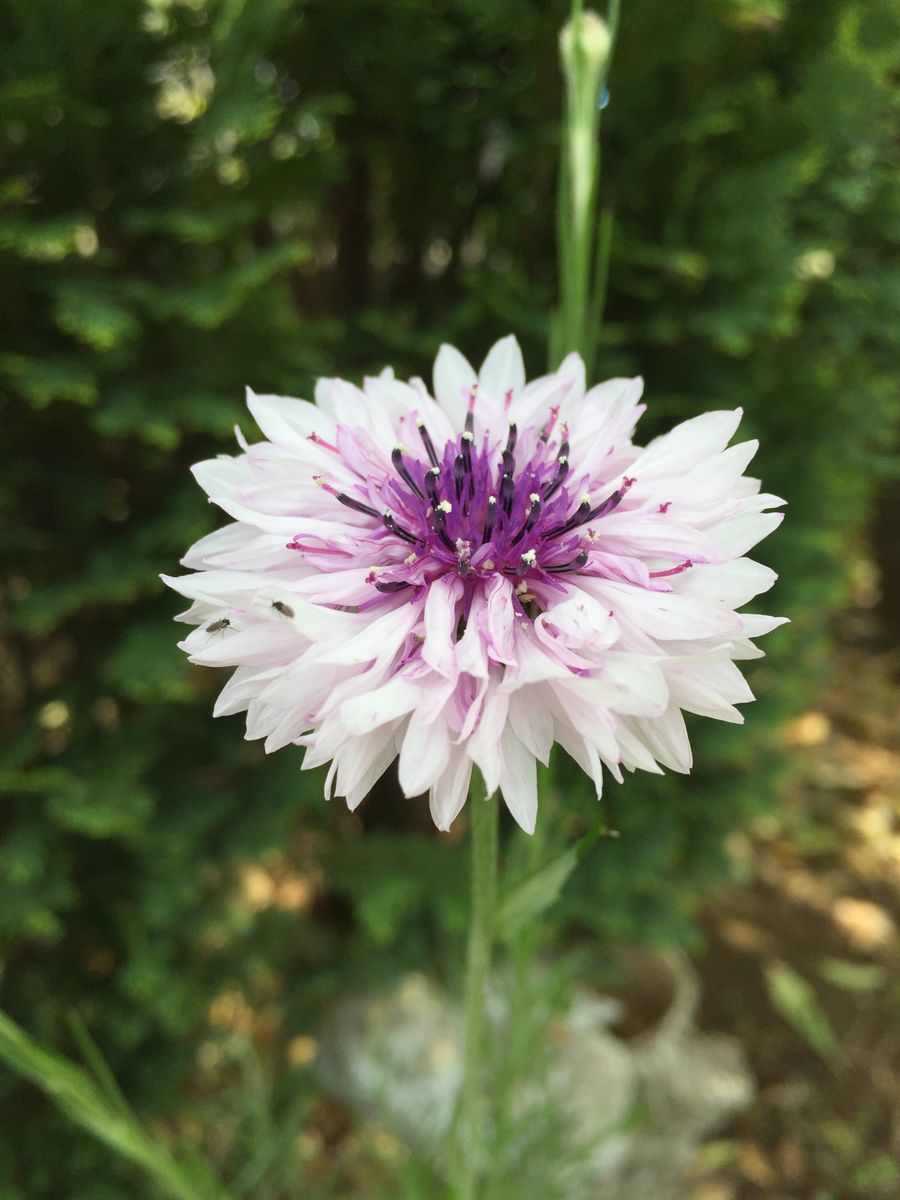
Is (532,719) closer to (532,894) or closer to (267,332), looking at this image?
(532,894)

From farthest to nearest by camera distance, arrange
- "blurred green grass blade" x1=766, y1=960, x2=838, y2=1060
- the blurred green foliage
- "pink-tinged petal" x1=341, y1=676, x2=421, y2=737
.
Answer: "blurred green grass blade" x1=766, y1=960, x2=838, y2=1060
the blurred green foliage
"pink-tinged petal" x1=341, y1=676, x2=421, y2=737

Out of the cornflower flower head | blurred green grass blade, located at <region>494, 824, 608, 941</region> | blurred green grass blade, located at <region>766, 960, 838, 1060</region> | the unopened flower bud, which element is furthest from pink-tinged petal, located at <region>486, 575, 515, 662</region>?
blurred green grass blade, located at <region>766, 960, 838, 1060</region>

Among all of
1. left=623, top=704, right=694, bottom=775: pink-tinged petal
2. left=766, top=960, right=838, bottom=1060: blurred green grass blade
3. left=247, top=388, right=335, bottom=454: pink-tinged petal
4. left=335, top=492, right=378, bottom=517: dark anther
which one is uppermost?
left=247, top=388, right=335, bottom=454: pink-tinged petal

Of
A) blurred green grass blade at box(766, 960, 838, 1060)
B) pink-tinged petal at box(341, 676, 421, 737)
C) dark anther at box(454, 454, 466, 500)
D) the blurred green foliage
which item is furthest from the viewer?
blurred green grass blade at box(766, 960, 838, 1060)

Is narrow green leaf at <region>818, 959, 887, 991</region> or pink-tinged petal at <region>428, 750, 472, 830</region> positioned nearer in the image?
pink-tinged petal at <region>428, 750, 472, 830</region>

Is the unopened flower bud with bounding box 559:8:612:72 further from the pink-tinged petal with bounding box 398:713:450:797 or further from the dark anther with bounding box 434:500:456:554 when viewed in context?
the pink-tinged petal with bounding box 398:713:450:797

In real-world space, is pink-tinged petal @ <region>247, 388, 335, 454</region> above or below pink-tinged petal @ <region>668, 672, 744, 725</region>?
above

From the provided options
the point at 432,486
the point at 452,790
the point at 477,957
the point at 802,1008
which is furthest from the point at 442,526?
the point at 802,1008
